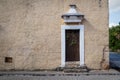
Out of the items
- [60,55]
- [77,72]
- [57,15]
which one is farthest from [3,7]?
[77,72]

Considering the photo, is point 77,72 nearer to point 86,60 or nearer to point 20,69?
point 86,60

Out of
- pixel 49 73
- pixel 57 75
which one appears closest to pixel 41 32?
pixel 49 73

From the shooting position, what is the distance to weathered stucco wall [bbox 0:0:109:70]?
53.4 ft

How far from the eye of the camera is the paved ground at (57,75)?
1359 centimetres

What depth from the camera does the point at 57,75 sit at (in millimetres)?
14648

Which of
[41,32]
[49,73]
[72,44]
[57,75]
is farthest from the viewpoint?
[72,44]

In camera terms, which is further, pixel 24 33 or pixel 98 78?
pixel 24 33

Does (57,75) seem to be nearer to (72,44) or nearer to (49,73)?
(49,73)

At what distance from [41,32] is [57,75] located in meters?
2.82

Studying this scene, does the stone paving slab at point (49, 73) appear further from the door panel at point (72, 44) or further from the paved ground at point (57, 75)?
the door panel at point (72, 44)

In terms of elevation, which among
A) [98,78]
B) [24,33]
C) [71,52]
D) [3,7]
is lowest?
[98,78]

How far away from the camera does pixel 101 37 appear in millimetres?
16406

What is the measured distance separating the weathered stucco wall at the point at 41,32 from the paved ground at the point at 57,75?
0.98m

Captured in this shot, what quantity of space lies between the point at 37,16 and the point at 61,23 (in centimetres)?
133
